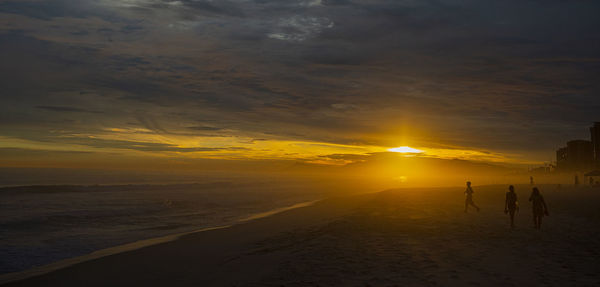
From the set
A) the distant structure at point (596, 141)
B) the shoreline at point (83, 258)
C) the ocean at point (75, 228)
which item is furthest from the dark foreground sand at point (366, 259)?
the distant structure at point (596, 141)

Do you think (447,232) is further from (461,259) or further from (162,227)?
(162,227)

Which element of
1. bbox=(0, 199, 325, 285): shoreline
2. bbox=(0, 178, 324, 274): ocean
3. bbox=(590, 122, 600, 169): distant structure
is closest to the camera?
bbox=(0, 199, 325, 285): shoreline

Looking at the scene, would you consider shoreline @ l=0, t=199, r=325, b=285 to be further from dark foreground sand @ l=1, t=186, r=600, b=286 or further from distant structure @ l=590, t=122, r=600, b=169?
distant structure @ l=590, t=122, r=600, b=169

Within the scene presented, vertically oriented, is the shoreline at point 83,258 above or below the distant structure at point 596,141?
below

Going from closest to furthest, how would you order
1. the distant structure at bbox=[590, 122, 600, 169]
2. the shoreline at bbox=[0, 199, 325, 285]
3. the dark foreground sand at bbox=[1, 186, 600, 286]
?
the dark foreground sand at bbox=[1, 186, 600, 286], the shoreline at bbox=[0, 199, 325, 285], the distant structure at bbox=[590, 122, 600, 169]

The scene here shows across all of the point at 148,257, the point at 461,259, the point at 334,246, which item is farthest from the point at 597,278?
the point at 148,257

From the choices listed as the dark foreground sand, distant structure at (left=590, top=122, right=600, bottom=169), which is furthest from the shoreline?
distant structure at (left=590, top=122, right=600, bottom=169)

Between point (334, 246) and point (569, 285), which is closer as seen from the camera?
point (569, 285)

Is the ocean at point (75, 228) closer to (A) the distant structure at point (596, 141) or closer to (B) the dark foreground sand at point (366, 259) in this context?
(B) the dark foreground sand at point (366, 259)

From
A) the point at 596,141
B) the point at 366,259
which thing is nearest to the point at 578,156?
the point at 596,141
